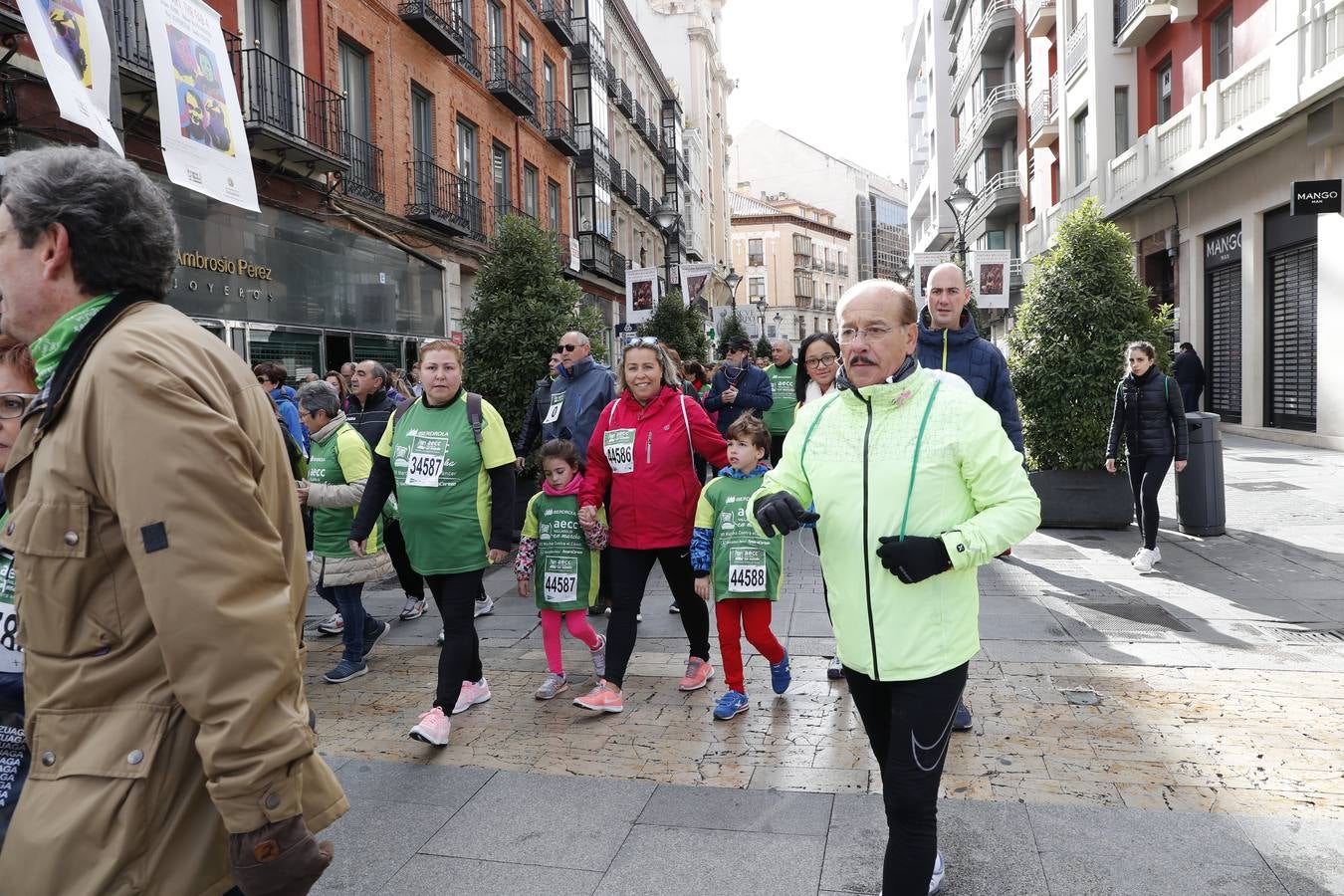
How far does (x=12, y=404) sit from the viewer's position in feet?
7.75

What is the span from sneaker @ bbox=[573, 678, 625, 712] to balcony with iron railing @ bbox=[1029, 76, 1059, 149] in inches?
1030

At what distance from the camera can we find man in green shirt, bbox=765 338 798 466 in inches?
420

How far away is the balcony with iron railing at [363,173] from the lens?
15.8m

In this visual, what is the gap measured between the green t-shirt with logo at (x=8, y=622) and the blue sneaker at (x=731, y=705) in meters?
3.23

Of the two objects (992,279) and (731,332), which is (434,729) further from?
(731,332)

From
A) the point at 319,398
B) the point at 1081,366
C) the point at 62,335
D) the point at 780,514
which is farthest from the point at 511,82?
the point at 62,335

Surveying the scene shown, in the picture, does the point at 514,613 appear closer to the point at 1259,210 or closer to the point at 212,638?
the point at 212,638

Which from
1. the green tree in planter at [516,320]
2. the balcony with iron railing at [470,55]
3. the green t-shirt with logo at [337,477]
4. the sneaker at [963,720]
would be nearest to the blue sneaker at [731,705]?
the sneaker at [963,720]

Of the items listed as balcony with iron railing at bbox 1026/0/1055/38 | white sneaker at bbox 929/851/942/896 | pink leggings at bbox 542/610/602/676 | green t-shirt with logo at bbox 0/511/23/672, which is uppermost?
balcony with iron railing at bbox 1026/0/1055/38

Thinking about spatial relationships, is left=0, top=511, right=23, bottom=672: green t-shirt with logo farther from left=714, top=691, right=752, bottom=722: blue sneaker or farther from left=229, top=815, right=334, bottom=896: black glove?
left=714, top=691, right=752, bottom=722: blue sneaker

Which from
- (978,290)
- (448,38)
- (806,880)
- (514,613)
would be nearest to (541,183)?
(448,38)

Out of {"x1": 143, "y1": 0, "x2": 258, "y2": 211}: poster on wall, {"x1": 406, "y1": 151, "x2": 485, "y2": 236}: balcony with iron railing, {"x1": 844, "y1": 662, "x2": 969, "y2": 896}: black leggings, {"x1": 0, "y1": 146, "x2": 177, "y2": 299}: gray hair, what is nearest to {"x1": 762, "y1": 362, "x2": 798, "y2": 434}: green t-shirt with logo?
{"x1": 143, "y1": 0, "x2": 258, "y2": 211}: poster on wall

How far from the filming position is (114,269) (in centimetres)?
172

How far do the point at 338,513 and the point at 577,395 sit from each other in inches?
77.4
